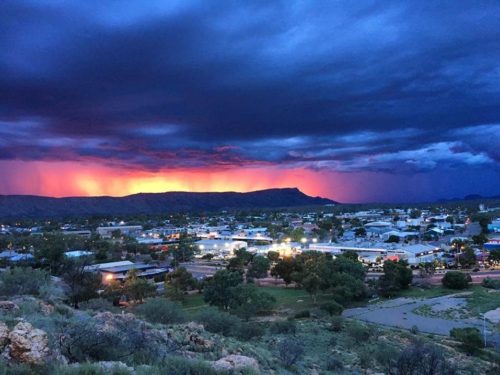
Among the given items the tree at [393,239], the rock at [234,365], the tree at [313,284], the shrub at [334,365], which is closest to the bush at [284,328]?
the shrub at [334,365]

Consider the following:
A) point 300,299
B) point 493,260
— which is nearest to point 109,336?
point 300,299

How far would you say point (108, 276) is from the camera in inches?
2158

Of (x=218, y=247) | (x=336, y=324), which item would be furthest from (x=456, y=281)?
(x=218, y=247)

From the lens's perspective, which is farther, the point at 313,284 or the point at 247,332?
the point at 313,284

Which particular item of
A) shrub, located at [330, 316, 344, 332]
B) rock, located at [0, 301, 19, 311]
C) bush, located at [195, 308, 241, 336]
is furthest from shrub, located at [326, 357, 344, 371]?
rock, located at [0, 301, 19, 311]

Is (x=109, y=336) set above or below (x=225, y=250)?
above

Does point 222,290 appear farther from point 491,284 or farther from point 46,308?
point 491,284

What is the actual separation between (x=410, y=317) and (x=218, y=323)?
2063cm

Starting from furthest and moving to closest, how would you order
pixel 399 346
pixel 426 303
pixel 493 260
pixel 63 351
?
pixel 493 260 → pixel 426 303 → pixel 399 346 → pixel 63 351

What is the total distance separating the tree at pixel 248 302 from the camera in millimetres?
36500

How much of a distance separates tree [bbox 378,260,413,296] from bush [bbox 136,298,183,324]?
100ft

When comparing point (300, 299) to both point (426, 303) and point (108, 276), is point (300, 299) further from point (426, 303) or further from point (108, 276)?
point (108, 276)

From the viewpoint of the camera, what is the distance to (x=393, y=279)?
1941 inches

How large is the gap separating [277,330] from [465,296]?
26.1 meters
